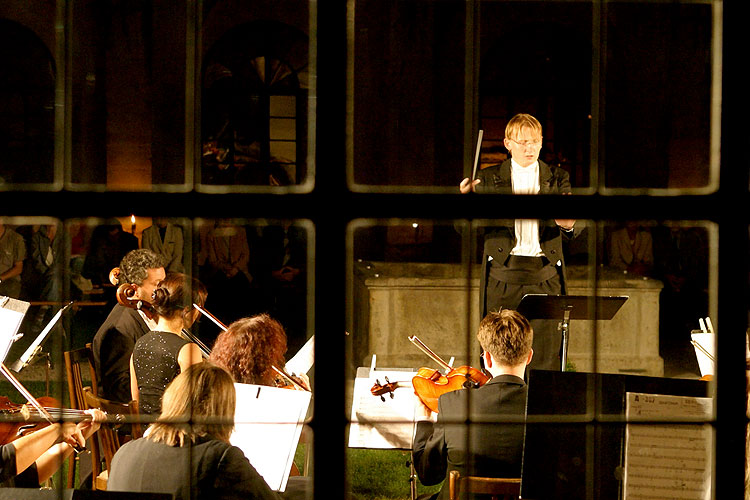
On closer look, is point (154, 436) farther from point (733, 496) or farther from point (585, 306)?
point (585, 306)

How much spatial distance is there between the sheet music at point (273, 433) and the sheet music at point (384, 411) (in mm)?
502

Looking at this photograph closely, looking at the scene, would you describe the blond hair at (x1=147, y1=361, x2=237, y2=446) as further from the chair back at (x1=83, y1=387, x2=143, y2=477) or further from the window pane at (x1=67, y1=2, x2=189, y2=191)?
the window pane at (x1=67, y1=2, x2=189, y2=191)

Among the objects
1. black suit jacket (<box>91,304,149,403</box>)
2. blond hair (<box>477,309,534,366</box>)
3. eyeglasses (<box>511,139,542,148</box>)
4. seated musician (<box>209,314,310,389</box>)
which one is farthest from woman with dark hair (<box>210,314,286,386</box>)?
eyeglasses (<box>511,139,542,148</box>)

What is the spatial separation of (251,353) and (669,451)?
1.47 m

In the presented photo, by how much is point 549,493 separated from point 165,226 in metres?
4.73

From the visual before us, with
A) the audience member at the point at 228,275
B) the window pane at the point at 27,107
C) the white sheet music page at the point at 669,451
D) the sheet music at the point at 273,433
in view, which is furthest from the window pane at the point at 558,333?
the window pane at the point at 27,107

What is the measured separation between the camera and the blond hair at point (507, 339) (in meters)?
2.37

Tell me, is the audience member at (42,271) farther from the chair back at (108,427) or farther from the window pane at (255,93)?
the chair back at (108,427)

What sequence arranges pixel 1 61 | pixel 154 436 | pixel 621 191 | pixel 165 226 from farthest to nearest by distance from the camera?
pixel 1 61 → pixel 165 226 → pixel 154 436 → pixel 621 191

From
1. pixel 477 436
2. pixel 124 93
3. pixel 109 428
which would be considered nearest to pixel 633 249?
pixel 124 93

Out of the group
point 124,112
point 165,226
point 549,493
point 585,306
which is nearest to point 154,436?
point 549,493

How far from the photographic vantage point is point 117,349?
2895 millimetres

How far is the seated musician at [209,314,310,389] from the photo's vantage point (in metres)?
2.44

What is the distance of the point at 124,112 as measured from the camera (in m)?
7.81
